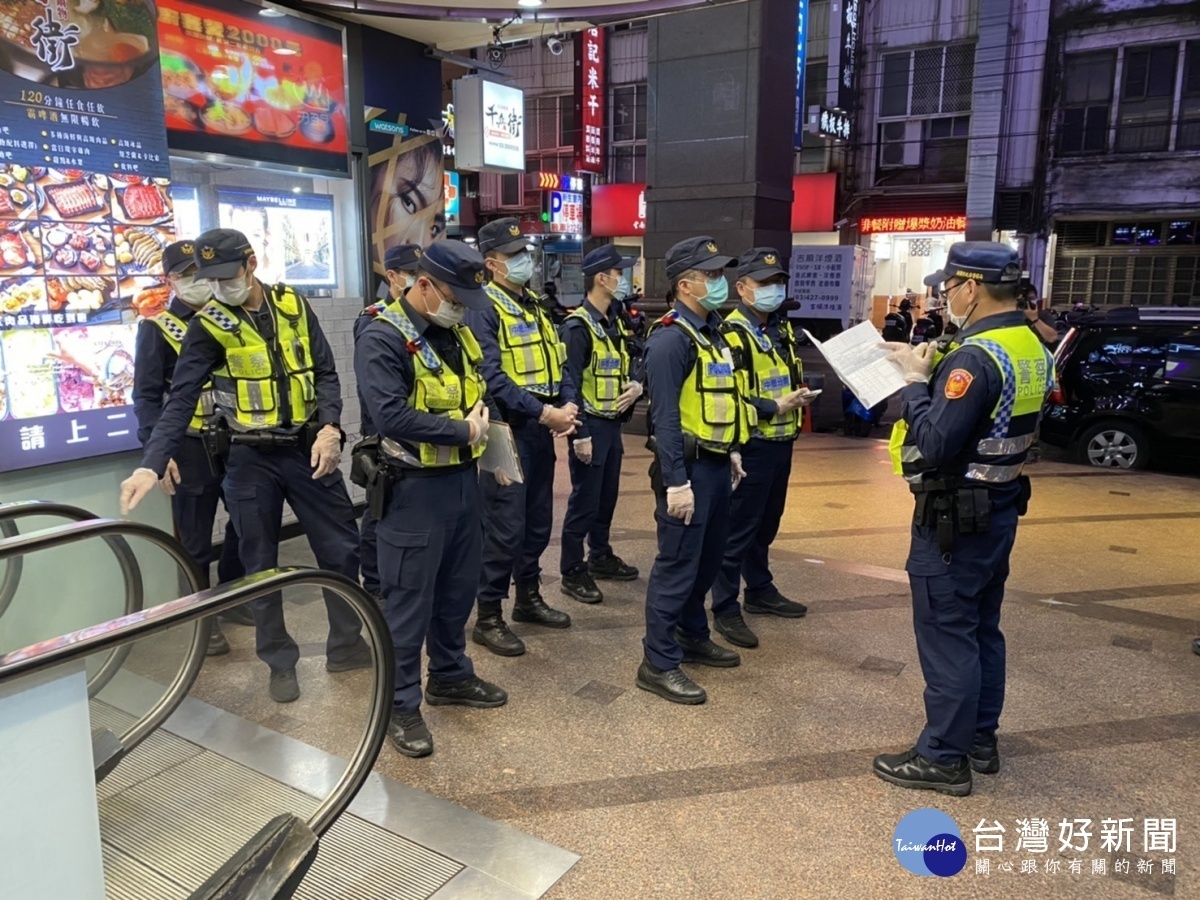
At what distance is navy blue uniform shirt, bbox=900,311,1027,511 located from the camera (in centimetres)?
260

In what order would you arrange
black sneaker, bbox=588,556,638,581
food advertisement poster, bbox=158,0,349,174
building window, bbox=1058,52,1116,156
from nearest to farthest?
food advertisement poster, bbox=158,0,349,174 < black sneaker, bbox=588,556,638,581 < building window, bbox=1058,52,1116,156

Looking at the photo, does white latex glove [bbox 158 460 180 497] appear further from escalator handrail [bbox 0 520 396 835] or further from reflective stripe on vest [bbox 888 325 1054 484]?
reflective stripe on vest [bbox 888 325 1054 484]

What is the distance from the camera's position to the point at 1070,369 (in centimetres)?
799

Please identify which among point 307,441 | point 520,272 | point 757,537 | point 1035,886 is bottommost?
point 1035,886

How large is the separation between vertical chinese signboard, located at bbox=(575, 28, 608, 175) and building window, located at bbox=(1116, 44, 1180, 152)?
11745 millimetres

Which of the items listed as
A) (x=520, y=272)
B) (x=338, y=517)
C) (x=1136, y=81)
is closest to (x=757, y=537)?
(x=520, y=272)

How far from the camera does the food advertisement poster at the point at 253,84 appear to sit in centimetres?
456

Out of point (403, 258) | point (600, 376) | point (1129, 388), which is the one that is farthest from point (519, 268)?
point (1129, 388)

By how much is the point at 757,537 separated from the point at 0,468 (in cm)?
349

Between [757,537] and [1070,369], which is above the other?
[1070,369]

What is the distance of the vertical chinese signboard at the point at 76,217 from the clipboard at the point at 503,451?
2.17 meters

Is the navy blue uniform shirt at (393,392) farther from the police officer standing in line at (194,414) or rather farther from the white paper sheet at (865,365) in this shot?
the white paper sheet at (865,365)

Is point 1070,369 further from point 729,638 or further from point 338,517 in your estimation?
point 338,517

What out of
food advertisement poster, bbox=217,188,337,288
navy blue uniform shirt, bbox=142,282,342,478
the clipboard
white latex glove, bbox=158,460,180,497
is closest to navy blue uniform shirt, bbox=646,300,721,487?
the clipboard
